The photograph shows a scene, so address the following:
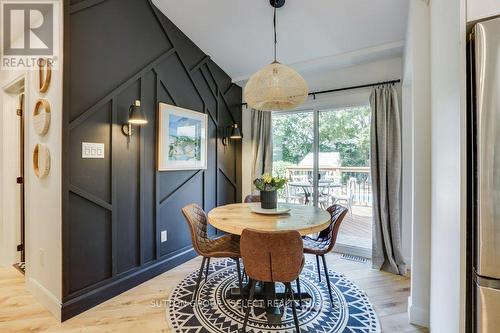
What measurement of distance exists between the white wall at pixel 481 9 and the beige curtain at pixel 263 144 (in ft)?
9.95

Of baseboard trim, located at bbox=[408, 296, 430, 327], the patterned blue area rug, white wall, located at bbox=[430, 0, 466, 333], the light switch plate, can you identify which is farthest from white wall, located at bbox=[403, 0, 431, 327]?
the light switch plate

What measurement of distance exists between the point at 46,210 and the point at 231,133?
2.41 meters

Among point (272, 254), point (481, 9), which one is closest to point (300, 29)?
point (481, 9)

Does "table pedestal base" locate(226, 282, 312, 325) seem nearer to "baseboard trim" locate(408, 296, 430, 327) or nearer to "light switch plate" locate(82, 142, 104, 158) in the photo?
"baseboard trim" locate(408, 296, 430, 327)

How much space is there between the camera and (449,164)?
1251mm

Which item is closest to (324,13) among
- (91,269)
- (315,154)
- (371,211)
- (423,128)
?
(423,128)

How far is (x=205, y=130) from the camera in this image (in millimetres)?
3529

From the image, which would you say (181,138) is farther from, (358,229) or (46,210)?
(358,229)

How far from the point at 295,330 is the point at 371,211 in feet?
6.43

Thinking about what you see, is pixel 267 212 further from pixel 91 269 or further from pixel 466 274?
pixel 91 269

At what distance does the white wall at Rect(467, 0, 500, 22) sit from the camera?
3.12ft

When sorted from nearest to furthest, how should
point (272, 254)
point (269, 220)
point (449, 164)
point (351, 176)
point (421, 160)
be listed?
1. point (449, 164)
2. point (272, 254)
3. point (421, 160)
4. point (269, 220)
5. point (351, 176)

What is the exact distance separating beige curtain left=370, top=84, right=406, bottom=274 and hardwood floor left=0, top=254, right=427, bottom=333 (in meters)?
0.24

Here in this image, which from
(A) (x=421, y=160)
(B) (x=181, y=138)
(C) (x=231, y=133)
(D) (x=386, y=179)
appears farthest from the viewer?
(C) (x=231, y=133)
